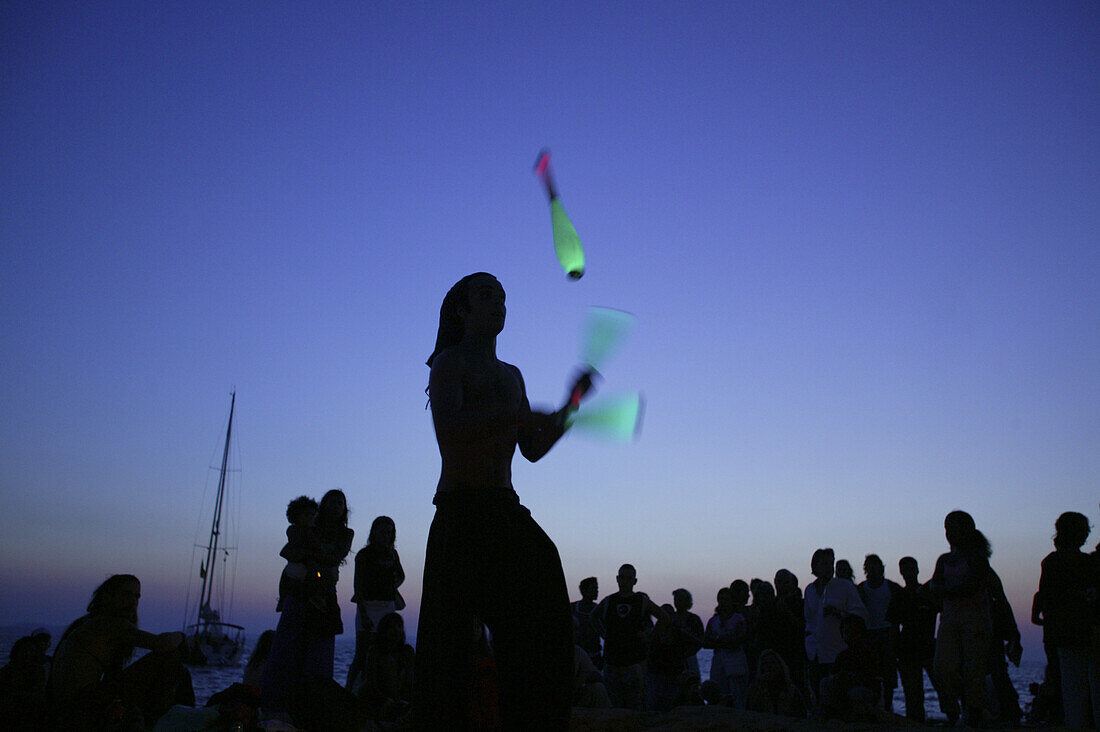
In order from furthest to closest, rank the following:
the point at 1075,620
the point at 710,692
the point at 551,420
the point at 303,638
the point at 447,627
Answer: the point at 710,692
the point at 1075,620
the point at 303,638
the point at 551,420
the point at 447,627

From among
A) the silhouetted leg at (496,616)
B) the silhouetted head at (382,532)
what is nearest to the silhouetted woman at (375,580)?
the silhouetted head at (382,532)

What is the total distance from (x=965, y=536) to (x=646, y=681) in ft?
12.6

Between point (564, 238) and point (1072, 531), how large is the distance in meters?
4.58

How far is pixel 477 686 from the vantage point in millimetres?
2727

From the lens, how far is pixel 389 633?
6543 mm

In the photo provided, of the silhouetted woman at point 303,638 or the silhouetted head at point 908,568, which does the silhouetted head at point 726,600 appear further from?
the silhouetted woman at point 303,638

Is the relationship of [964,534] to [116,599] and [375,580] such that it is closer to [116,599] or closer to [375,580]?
[375,580]

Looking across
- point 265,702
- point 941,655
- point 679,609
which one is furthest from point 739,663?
point 265,702

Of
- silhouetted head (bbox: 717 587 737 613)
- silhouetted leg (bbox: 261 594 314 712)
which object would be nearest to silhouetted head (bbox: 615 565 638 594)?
silhouetted head (bbox: 717 587 737 613)

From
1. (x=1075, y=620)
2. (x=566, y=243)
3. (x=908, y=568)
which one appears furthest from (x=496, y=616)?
(x=908, y=568)

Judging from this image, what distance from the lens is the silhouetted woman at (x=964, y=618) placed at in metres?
5.90

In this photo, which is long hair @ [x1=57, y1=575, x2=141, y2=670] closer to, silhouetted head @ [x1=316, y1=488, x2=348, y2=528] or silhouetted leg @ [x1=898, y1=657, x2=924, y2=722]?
silhouetted head @ [x1=316, y1=488, x2=348, y2=528]

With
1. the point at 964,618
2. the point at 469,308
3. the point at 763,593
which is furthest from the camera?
the point at 763,593

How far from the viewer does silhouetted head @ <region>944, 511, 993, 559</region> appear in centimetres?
613
